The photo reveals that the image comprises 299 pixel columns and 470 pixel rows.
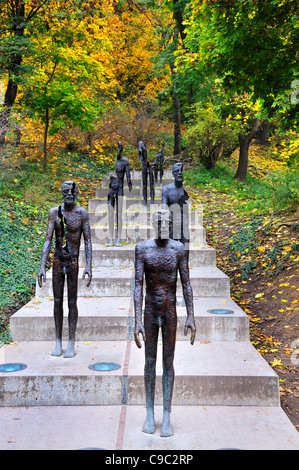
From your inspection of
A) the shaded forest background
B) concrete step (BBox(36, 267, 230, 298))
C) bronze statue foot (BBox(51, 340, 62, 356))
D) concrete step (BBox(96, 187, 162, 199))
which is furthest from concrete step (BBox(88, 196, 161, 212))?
bronze statue foot (BBox(51, 340, 62, 356))

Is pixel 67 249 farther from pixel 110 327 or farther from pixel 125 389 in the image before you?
pixel 125 389

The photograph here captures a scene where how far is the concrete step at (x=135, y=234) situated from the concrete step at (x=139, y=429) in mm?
5572

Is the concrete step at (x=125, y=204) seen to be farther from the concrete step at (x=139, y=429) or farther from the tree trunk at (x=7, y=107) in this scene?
the concrete step at (x=139, y=429)

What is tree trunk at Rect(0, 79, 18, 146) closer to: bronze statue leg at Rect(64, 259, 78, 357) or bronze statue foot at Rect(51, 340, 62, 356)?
bronze statue leg at Rect(64, 259, 78, 357)

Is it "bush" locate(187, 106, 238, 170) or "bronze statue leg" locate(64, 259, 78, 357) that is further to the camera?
"bush" locate(187, 106, 238, 170)

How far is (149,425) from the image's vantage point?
4.16 metres

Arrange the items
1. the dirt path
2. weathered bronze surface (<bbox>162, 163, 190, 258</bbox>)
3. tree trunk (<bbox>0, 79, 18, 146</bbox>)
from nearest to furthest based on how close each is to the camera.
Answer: the dirt path < weathered bronze surface (<bbox>162, 163, 190, 258</bbox>) < tree trunk (<bbox>0, 79, 18, 146</bbox>)

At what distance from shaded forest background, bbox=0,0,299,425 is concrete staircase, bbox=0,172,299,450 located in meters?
0.55

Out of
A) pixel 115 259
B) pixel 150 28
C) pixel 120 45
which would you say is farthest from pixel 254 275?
pixel 150 28

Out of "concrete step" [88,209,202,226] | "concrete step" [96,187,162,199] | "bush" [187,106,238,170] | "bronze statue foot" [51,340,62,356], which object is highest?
"bush" [187,106,238,170]

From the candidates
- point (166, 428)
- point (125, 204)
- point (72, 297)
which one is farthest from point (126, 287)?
point (125, 204)

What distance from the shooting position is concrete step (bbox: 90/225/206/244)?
10.2m

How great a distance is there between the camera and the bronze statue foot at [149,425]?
4.15 metres

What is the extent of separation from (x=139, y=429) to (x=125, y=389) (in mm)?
765
